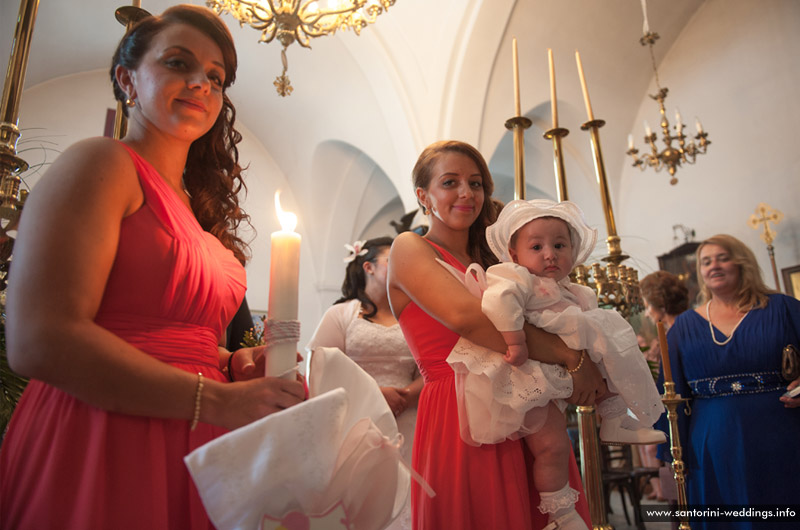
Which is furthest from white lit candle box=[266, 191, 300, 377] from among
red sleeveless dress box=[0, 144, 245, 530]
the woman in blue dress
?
the woman in blue dress

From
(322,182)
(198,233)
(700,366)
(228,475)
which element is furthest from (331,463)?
(322,182)

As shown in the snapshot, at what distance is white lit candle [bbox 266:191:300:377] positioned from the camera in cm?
83

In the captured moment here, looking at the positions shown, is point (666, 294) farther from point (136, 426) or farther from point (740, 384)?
point (136, 426)

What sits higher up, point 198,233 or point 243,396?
point 198,233

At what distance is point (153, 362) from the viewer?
2.98 ft

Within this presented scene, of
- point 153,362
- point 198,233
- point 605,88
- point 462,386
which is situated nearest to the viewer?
point 153,362

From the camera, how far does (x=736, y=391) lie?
3.28 m

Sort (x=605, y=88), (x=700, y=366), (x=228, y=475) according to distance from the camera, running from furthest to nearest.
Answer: (x=605, y=88)
(x=700, y=366)
(x=228, y=475)

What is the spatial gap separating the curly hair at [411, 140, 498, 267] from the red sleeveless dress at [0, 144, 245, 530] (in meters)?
0.99

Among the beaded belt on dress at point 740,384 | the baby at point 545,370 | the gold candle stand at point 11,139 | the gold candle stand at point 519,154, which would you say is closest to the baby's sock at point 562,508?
the baby at point 545,370

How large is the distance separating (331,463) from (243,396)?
0.19 m

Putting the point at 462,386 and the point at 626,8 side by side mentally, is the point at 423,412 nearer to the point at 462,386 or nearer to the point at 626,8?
the point at 462,386

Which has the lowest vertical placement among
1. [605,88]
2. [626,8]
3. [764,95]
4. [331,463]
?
[331,463]

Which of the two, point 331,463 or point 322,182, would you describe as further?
point 322,182
